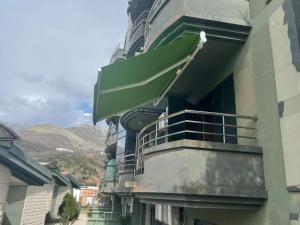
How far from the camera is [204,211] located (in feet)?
30.0

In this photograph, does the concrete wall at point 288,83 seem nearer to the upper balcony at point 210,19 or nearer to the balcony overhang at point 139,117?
the upper balcony at point 210,19

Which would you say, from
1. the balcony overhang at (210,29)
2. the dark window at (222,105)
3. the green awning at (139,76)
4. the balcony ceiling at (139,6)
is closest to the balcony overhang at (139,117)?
the dark window at (222,105)

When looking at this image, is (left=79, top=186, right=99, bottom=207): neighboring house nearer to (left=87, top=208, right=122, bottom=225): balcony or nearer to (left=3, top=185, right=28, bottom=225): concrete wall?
(left=87, top=208, right=122, bottom=225): balcony

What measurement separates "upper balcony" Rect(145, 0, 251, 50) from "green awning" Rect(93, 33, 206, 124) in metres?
0.87

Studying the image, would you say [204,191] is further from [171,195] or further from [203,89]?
[203,89]

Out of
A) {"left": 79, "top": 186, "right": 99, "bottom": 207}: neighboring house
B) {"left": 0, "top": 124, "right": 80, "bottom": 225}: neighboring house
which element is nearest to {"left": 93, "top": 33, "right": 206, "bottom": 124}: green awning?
{"left": 0, "top": 124, "right": 80, "bottom": 225}: neighboring house

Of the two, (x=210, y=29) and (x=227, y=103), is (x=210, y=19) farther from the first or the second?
(x=227, y=103)

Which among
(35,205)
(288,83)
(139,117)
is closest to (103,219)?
(35,205)

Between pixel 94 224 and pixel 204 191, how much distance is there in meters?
15.7

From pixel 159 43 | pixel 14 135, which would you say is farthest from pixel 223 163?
pixel 14 135

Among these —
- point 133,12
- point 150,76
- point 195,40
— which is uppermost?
point 133,12

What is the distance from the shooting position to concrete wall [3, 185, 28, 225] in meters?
12.0

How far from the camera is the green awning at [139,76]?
714 cm

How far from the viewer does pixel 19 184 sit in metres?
11.8
